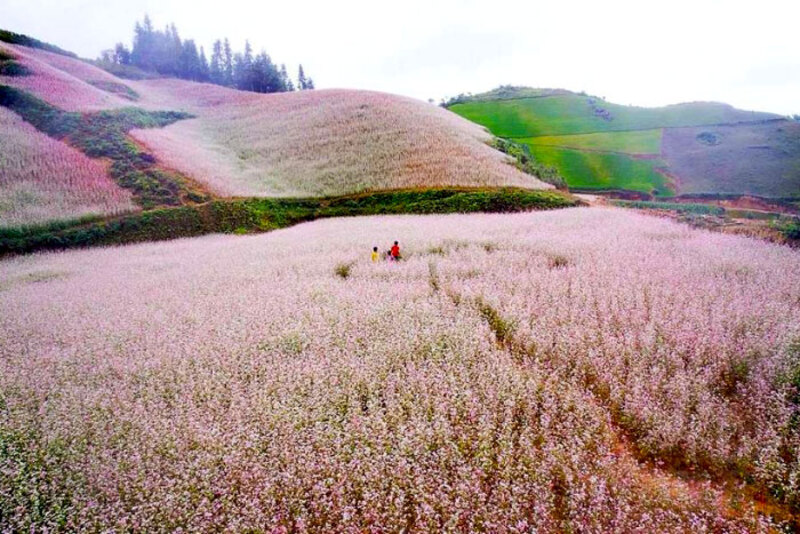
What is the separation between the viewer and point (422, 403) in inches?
227

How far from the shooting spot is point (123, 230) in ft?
69.8

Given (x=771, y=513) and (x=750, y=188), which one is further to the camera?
(x=750, y=188)

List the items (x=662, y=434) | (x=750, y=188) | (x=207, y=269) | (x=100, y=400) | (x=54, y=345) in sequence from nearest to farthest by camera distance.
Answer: (x=662, y=434) < (x=100, y=400) < (x=54, y=345) < (x=207, y=269) < (x=750, y=188)

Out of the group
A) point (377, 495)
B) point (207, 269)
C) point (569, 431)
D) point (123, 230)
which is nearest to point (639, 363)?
point (569, 431)

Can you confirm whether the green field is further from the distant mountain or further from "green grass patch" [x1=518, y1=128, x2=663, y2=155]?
the distant mountain

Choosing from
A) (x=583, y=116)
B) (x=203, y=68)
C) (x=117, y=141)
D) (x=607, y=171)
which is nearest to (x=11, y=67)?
(x=117, y=141)

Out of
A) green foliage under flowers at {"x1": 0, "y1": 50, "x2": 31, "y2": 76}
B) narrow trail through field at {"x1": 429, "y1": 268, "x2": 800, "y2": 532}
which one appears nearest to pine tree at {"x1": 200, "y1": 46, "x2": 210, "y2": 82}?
green foliage under flowers at {"x1": 0, "y1": 50, "x2": 31, "y2": 76}

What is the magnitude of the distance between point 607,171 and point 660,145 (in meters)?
12.0

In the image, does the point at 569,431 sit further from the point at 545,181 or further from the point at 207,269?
the point at 545,181

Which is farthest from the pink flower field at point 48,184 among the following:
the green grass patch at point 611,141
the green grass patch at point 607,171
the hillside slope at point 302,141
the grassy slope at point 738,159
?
the green grass patch at point 611,141

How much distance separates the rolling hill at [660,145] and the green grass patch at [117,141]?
38004mm

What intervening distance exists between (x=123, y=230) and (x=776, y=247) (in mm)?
27190

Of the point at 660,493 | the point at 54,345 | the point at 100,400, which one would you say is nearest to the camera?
the point at 660,493

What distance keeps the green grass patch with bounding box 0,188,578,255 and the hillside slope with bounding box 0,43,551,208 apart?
1.86 metres
